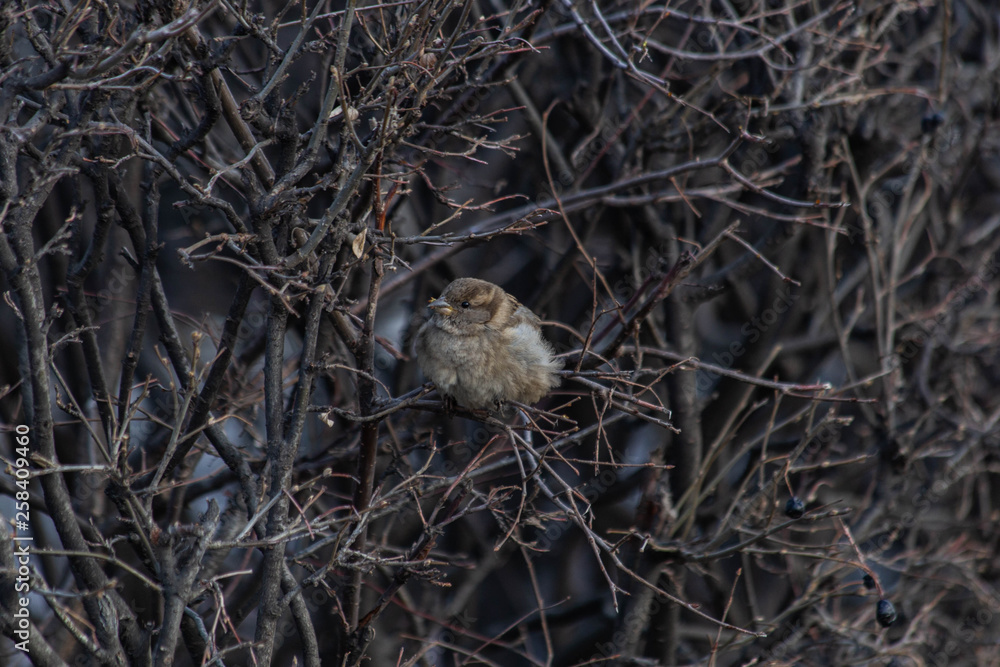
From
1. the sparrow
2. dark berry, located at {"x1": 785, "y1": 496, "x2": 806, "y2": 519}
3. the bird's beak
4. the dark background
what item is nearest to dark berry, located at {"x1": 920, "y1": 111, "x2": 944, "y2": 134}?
the dark background

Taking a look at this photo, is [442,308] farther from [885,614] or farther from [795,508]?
[885,614]

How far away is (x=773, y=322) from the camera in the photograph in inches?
231

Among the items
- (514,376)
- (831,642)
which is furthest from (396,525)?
(831,642)

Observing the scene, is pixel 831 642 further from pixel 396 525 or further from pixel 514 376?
pixel 396 525

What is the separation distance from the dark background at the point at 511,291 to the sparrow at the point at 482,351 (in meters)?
0.17

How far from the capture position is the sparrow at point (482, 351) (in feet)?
12.6

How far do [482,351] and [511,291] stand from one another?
2.79m

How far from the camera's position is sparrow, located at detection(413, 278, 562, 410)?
151 inches

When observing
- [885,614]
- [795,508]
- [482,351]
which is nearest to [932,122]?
[795,508]

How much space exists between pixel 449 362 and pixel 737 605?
3.75 metres

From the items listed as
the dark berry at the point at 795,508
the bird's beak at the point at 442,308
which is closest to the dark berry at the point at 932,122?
the dark berry at the point at 795,508

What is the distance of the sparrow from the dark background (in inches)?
6.8

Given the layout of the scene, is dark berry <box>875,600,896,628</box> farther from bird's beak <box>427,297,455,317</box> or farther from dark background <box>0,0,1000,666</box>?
bird's beak <box>427,297,455,317</box>

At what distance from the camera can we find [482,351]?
12.8 feet
